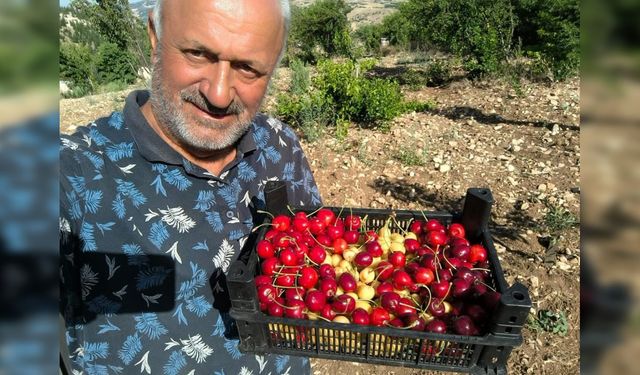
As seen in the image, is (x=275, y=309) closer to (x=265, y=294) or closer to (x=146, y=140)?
(x=265, y=294)

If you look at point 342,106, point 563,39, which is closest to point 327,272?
point 342,106

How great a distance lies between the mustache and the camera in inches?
61.9

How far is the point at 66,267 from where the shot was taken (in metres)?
1.31

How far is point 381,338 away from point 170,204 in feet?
2.84

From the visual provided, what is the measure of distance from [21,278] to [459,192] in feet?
16.9

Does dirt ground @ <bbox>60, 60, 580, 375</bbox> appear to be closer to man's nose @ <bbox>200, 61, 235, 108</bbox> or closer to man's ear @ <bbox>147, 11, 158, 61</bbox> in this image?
man's nose @ <bbox>200, 61, 235, 108</bbox>

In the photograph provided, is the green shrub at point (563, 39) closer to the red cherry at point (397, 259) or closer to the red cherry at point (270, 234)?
the red cherry at point (397, 259)

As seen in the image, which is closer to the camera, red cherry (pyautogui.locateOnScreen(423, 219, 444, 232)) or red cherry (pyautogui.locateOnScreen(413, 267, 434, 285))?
red cherry (pyautogui.locateOnScreen(413, 267, 434, 285))

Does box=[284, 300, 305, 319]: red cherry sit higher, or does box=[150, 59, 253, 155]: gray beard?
box=[150, 59, 253, 155]: gray beard

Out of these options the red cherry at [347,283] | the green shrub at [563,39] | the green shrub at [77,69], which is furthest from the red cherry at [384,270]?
the green shrub at [77,69]

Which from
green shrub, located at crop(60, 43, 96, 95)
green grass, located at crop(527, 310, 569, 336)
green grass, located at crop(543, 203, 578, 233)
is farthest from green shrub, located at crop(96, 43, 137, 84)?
green grass, located at crop(527, 310, 569, 336)

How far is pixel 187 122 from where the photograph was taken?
1.61 meters

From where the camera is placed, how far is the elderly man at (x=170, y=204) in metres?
1.42

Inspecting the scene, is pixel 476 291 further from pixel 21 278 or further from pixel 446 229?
pixel 21 278
